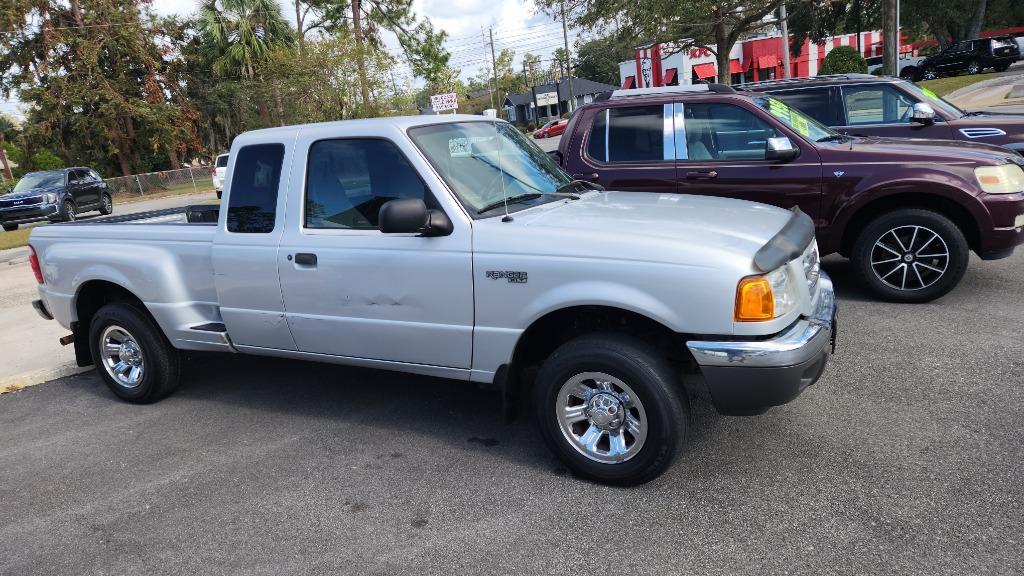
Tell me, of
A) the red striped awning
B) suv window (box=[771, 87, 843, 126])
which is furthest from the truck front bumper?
the red striped awning

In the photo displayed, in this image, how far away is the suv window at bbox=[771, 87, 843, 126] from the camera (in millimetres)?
8086

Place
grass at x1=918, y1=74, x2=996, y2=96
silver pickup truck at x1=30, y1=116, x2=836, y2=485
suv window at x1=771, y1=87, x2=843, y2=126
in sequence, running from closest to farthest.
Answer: silver pickup truck at x1=30, y1=116, x2=836, y2=485
suv window at x1=771, y1=87, x2=843, y2=126
grass at x1=918, y1=74, x2=996, y2=96

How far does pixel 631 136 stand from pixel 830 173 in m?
1.78

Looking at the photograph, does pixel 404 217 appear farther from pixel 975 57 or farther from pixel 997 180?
pixel 975 57

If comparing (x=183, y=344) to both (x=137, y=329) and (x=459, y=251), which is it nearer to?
(x=137, y=329)

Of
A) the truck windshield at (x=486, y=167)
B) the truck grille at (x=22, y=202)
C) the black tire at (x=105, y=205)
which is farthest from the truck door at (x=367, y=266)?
the black tire at (x=105, y=205)

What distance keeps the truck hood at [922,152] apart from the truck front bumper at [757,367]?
10.9ft

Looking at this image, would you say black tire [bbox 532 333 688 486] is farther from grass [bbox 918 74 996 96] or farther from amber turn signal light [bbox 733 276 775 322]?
grass [bbox 918 74 996 96]

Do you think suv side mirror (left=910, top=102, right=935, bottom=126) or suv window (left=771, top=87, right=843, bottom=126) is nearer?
suv side mirror (left=910, top=102, right=935, bottom=126)

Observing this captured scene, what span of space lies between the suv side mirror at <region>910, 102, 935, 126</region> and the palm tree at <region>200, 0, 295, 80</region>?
32647 mm

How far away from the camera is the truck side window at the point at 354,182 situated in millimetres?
3994

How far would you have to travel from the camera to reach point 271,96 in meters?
A: 30.9

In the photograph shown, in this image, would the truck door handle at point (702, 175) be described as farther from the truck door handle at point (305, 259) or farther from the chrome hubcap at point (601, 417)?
the truck door handle at point (305, 259)

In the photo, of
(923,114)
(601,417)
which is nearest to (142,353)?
(601,417)
